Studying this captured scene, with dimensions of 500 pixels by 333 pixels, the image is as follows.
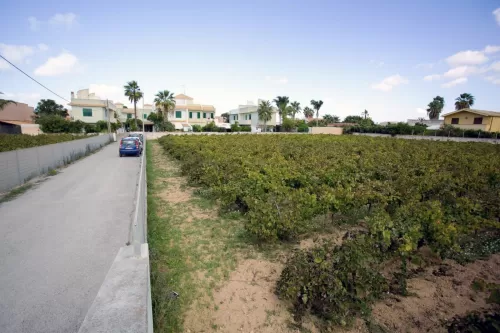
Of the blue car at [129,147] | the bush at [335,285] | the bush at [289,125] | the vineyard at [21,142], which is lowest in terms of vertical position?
the bush at [335,285]

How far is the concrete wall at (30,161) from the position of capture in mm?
10352

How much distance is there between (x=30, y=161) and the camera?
12.3 m

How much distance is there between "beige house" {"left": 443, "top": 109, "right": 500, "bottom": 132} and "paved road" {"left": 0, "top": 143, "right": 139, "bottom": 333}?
5110 centimetres

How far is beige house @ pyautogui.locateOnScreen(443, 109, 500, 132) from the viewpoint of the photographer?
134 ft

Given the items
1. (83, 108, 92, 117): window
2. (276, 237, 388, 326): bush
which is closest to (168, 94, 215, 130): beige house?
(83, 108, 92, 117): window

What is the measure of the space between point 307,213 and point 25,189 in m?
11.2

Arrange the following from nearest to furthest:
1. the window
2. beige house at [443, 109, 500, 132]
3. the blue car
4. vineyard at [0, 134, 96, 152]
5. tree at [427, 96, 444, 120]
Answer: vineyard at [0, 134, 96, 152] < the blue car < beige house at [443, 109, 500, 132] < the window < tree at [427, 96, 444, 120]

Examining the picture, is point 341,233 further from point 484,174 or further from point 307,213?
point 484,174

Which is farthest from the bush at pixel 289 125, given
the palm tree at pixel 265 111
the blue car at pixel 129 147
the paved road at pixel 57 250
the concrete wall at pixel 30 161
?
the paved road at pixel 57 250

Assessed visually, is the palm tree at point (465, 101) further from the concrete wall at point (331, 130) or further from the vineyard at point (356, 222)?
the vineyard at point (356, 222)

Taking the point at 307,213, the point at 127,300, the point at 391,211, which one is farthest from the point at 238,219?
the point at 127,300

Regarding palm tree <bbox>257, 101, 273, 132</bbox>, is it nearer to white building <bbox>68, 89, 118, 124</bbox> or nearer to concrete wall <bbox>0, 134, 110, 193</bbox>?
white building <bbox>68, 89, 118, 124</bbox>

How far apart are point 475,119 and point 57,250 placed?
56.2m

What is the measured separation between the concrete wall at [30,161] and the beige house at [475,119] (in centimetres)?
5216
